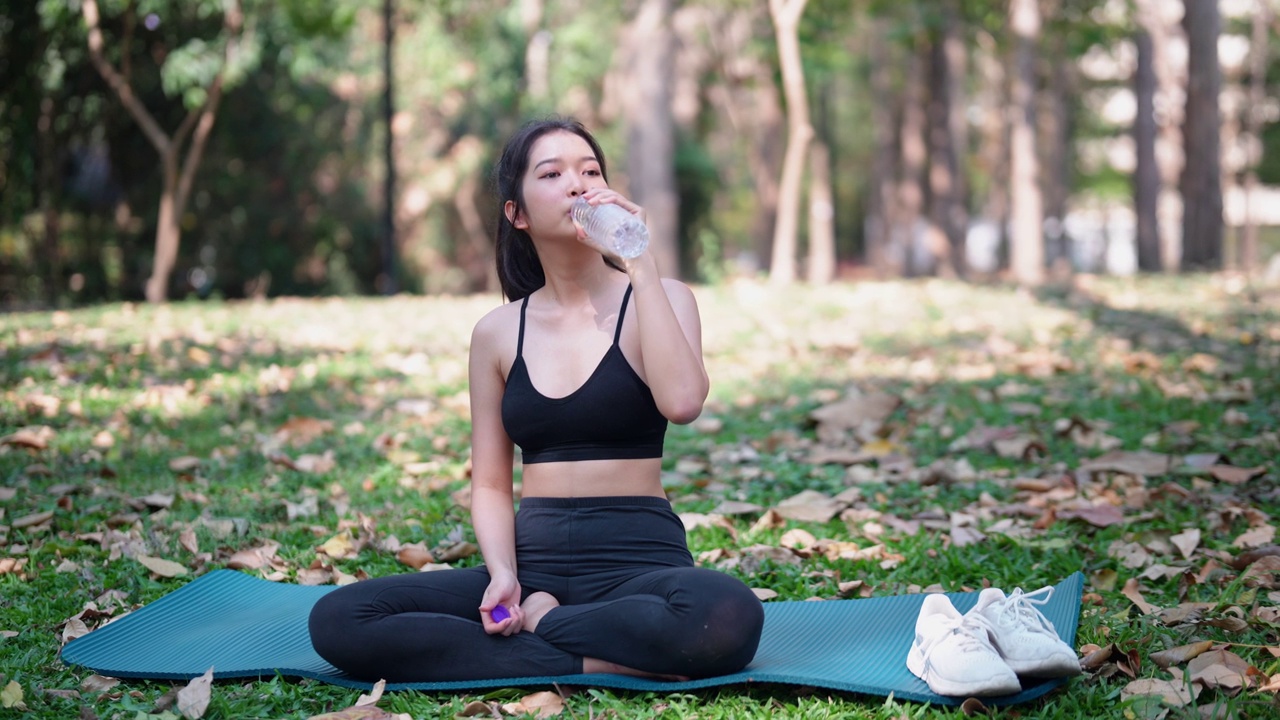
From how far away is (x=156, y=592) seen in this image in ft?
12.8

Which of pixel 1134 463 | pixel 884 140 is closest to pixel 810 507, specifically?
pixel 1134 463

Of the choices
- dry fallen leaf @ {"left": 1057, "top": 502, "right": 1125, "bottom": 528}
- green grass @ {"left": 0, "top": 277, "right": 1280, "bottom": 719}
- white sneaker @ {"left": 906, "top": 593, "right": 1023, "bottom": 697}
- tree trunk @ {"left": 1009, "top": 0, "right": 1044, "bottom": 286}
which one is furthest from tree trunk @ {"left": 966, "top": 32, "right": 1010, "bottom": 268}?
white sneaker @ {"left": 906, "top": 593, "right": 1023, "bottom": 697}

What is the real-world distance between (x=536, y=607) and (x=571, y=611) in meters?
0.12

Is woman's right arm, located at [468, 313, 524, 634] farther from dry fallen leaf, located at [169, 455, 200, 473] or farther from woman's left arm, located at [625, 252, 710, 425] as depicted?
dry fallen leaf, located at [169, 455, 200, 473]

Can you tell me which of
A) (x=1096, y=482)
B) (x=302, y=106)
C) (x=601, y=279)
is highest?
(x=302, y=106)

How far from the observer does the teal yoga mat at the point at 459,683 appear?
2891 millimetres

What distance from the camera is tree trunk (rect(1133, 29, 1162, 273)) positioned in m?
19.7

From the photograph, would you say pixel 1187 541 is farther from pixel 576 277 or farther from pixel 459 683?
pixel 459 683

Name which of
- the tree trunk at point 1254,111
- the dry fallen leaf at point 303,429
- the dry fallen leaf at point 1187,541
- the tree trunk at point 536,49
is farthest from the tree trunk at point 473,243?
the dry fallen leaf at point 1187,541

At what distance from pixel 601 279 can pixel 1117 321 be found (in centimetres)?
864

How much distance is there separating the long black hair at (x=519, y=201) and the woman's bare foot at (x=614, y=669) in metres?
1.05

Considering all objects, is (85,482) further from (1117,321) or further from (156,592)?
(1117,321)

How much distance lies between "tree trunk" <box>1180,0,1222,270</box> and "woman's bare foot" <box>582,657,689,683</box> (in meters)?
18.1

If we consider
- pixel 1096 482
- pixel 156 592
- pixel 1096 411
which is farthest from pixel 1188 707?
pixel 1096 411
